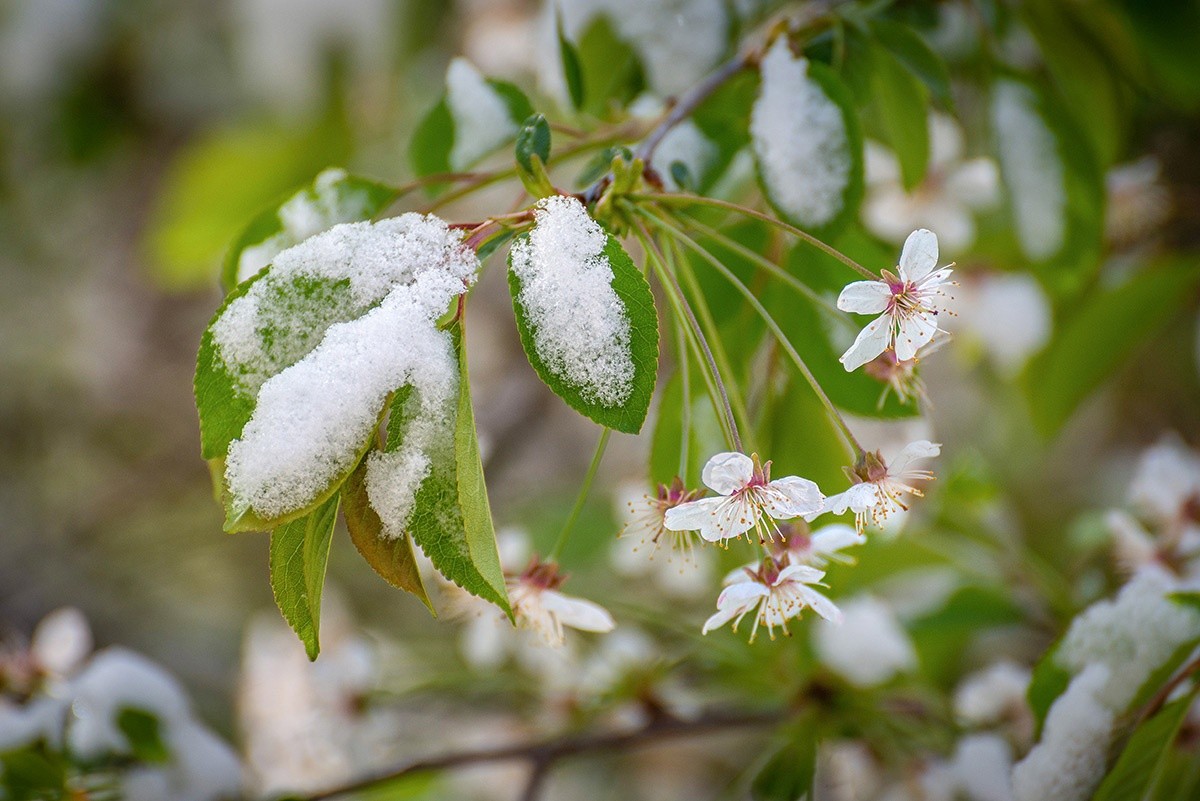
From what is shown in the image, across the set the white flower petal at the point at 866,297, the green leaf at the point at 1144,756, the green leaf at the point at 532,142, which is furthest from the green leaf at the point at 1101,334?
the green leaf at the point at 532,142

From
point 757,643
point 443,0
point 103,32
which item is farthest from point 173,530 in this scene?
point 757,643

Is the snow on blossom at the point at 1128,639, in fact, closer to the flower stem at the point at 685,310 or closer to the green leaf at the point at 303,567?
the flower stem at the point at 685,310

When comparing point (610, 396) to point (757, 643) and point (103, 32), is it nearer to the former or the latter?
point (757, 643)

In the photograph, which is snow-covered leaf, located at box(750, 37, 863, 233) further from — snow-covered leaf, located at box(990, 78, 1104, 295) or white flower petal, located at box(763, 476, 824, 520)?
snow-covered leaf, located at box(990, 78, 1104, 295)

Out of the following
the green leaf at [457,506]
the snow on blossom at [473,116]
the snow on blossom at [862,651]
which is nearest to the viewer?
the green leaf at [457,506]

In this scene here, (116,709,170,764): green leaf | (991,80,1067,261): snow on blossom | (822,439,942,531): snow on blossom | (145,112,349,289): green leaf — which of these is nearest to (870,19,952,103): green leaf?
(991,80,1067,261): snow on blossom

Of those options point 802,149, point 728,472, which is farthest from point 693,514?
point 802,149
